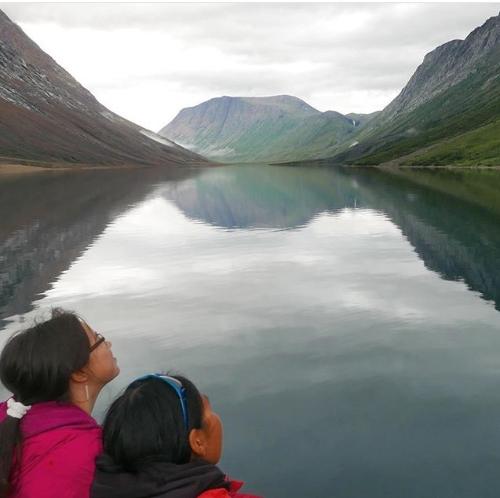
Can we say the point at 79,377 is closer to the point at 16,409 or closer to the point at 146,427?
the point at 16,409

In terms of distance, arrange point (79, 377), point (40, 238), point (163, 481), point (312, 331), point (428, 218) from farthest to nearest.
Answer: point (428, 218) < point (40, 238) < point (312, 331) < point (79, 377) < point (163, 481)

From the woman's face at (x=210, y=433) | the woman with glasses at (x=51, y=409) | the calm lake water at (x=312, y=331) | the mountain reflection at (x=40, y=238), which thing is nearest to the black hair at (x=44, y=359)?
the woman with glasses at (x=51, y=409)

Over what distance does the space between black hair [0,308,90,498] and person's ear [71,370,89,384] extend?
0.24 feet

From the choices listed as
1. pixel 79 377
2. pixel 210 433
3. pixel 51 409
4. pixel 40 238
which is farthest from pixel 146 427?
pixel 40 238

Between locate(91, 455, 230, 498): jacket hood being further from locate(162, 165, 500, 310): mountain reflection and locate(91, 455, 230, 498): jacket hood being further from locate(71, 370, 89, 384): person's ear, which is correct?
locate(162, 165, 500, 310): mountain reflection

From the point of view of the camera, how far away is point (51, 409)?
512 cm

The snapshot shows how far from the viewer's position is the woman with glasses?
16.0 ft

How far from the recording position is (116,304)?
2083 cm

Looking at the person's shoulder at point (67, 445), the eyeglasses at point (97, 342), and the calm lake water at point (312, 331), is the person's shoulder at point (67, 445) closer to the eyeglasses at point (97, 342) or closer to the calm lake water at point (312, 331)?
the eyeglasses at point (97, 342)

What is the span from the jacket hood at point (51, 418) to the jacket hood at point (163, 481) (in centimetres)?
55

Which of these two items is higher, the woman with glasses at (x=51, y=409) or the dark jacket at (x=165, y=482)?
the woman with glasses at (x=51, y=409)

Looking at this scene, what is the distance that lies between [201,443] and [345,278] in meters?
20.0

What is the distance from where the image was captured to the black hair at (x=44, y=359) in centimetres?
513

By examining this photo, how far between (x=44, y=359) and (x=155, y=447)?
4.24 feet
